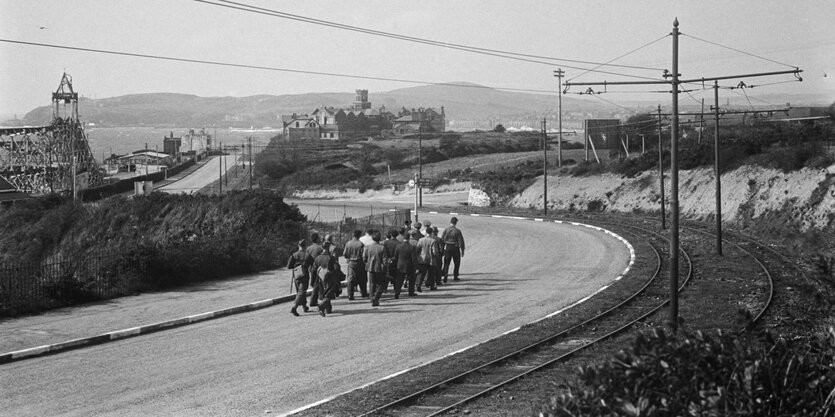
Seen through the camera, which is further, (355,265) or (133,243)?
(133,243)

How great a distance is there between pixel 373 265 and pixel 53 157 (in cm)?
7532

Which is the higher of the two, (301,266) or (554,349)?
(301,266)

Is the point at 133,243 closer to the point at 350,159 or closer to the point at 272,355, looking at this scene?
the point at 272,355

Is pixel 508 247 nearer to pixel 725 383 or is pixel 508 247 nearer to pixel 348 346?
pixel 348 346

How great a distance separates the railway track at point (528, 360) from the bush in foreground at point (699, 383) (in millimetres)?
4054

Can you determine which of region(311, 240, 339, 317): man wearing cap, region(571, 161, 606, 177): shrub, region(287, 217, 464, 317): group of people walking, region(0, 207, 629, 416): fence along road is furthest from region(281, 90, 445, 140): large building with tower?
region(311, 240, 339, 317): man wearing cap

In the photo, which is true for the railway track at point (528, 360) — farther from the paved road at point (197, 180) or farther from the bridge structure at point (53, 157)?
the paved road at point (197, 180)

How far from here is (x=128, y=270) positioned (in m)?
23.9

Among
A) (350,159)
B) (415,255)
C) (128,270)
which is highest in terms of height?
(350,159)

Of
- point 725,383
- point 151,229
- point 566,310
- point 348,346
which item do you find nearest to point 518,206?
point 151,229

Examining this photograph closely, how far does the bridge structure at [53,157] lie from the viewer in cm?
7394

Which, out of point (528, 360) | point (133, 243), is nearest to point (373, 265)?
point (528, 360)

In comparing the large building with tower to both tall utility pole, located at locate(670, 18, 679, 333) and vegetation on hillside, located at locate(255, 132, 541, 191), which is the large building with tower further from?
tall utility pole, located at locate(670, 18, 679, 333)

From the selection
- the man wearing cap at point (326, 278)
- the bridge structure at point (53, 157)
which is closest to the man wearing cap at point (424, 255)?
the man wearing cap at point (326, 278)
